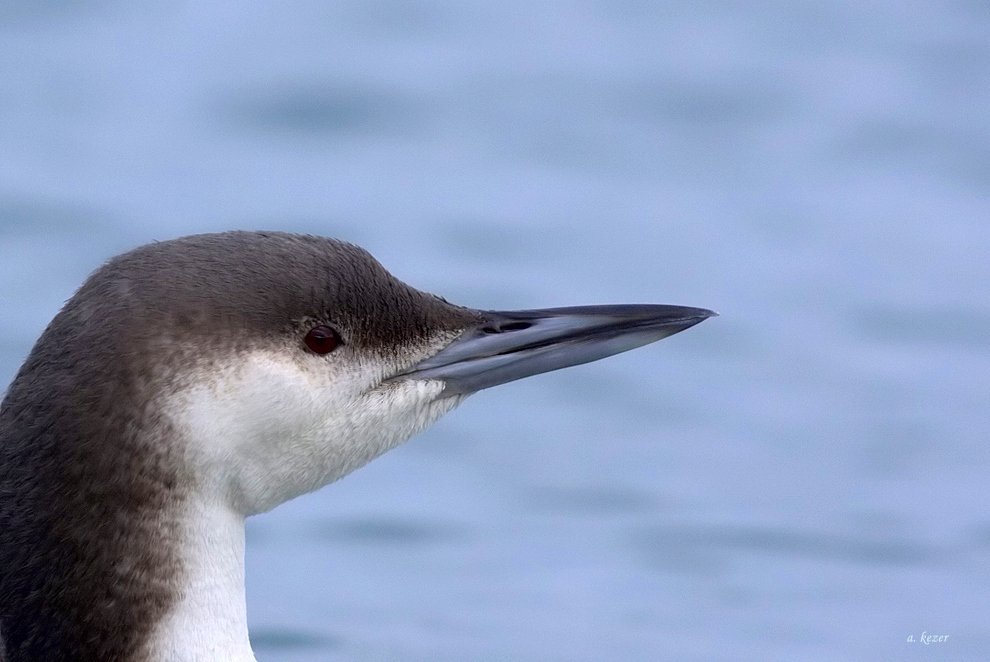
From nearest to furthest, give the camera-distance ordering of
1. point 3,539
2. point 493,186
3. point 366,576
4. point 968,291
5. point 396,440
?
point 3,539, point 396,440, point 366,576, point 968,291, point 493,186

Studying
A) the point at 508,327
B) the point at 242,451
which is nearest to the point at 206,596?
the point at 242,451

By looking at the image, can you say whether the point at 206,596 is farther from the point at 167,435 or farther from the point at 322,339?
the point at 322,339

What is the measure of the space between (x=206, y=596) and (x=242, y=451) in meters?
0.34

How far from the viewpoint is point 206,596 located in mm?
4090

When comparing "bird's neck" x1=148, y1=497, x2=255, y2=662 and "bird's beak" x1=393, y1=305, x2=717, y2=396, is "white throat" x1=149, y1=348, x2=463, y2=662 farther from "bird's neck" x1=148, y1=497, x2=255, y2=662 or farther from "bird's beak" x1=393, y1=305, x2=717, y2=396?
"bird's beak" x1=393, y1=305, x2=717, y2=396

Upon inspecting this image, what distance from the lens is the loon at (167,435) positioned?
157 inches

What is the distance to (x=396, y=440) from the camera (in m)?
4.64

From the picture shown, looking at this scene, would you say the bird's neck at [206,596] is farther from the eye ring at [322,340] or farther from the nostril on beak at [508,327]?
the nostril on beak at [508,327]

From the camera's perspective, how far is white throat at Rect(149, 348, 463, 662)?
13.3ft

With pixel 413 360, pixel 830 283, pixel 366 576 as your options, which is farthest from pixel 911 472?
pixel 413 360

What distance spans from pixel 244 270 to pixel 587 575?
4.07 m

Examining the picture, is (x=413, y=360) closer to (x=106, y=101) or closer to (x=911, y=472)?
(x=911, y=472)

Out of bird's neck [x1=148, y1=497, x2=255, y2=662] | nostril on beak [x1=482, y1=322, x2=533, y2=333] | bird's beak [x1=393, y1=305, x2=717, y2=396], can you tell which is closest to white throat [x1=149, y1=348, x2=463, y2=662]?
bird's neck [x1=148, y1=497, x2=255, y2=662]

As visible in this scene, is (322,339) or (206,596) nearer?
(206,596)
